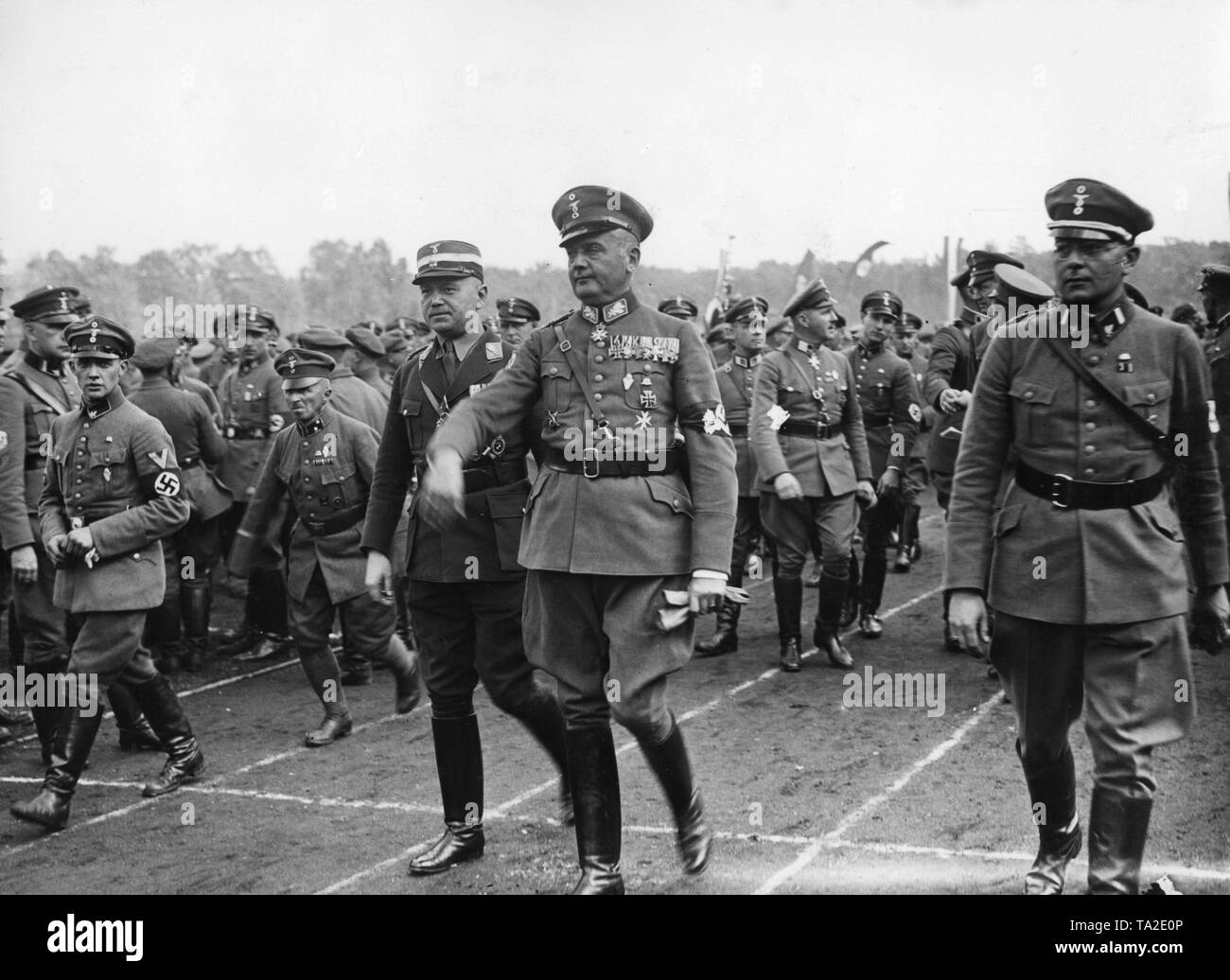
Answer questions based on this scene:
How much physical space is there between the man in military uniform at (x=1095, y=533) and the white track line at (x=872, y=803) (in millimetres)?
891

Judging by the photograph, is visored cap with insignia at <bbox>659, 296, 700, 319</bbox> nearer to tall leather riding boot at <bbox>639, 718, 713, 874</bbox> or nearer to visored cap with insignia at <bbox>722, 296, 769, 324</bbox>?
visored cap with insignia at <bbox>722, 296, 769, 324</bbox>

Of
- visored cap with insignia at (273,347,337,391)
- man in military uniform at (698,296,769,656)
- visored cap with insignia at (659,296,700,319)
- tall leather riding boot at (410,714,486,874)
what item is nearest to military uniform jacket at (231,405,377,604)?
visored cap with insignia at (273,347,337,391)

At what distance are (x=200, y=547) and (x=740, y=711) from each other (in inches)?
176

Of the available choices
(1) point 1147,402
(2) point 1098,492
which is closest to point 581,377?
(2) point 1098,492

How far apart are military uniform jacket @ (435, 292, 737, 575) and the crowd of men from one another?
1cm

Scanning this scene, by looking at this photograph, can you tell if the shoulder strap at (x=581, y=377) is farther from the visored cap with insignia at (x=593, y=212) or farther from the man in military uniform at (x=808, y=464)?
the man in military uniform at (x=808, y=464)

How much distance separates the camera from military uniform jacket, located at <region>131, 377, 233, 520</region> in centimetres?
912

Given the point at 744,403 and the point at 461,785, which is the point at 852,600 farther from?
the point at 461,785

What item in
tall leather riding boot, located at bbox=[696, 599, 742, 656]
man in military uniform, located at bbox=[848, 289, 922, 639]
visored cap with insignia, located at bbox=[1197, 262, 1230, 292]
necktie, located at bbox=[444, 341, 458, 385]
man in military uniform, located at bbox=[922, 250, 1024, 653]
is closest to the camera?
necktie, located at bbox=[444, 341, 458, 385]

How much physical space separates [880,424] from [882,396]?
0.21 metres

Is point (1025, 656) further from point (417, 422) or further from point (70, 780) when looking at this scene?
point (70, 780)

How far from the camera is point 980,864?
16.0 feet

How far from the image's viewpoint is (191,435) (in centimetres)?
923
